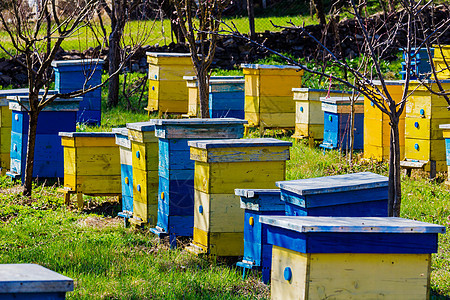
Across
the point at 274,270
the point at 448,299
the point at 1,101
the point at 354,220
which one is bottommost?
the point at 448,299

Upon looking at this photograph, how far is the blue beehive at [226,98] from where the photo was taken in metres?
10.8

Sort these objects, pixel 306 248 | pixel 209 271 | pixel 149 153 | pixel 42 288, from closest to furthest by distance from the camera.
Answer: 1. pixel 42 288
2. pixel 306 248
3. pixel 209 271
4. pixel 149 153

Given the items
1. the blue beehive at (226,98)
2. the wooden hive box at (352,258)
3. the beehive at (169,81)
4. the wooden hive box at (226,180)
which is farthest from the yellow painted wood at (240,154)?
the beehive at (169,81)

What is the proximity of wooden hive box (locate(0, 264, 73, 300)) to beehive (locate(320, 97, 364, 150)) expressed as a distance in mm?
6769

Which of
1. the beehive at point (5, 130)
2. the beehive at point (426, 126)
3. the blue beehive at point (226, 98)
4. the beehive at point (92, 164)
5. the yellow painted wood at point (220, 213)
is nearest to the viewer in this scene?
the yellow painted wood at point (220, 213)

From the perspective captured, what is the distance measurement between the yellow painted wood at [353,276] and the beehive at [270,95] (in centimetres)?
718

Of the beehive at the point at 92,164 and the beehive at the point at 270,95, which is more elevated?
the beehive at the point at 270,95

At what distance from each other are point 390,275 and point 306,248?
489 mm

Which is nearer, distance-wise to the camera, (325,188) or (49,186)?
(325,188)

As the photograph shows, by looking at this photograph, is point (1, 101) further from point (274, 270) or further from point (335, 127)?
point (274, 270)

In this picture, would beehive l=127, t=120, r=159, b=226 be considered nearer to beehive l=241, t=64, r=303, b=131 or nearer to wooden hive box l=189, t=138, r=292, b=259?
wooden hive box l=189, t=138, r=292, b=259

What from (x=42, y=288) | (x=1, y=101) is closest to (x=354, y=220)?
(x=42, y=288)

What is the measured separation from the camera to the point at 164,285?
15.1 feet

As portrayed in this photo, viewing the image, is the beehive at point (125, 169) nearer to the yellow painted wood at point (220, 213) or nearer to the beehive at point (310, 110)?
the yellow painted wood at point (220, 213)
